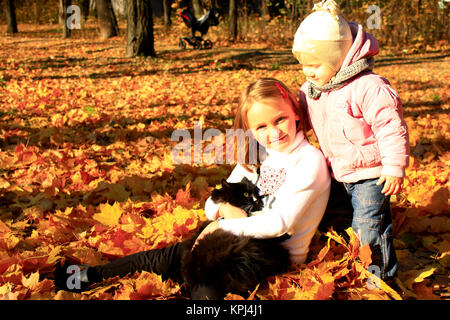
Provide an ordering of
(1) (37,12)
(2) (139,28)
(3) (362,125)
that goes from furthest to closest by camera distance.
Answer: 1. (1) (37,12)
2. (2) (139,28)
3. (3) (362,125)

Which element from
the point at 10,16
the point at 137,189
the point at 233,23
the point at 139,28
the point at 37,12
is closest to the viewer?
the point at 137,189

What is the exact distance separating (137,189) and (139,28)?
8690 mm

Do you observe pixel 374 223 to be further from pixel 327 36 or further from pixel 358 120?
pixel 327 36

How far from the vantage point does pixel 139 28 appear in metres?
11.0

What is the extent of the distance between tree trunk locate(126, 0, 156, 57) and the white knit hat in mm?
9791

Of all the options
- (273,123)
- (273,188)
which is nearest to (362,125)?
(273,123)

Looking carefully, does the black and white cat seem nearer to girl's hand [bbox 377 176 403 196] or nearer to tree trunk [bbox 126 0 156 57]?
girl's hand [bbox 377 176 403 196]

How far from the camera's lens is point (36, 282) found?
80.4 inches

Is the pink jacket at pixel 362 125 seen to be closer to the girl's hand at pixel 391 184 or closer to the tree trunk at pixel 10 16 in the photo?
the girl's hand at pixel 391 184

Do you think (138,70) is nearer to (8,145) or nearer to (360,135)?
(8,145)

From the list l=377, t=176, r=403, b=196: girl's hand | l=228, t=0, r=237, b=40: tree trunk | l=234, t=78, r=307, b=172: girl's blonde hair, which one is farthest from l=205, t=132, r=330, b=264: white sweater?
l=228, t=0, r=237, b=40: tree trunk

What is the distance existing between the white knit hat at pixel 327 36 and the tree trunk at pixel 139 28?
385 inches

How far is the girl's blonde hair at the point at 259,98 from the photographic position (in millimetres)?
1964

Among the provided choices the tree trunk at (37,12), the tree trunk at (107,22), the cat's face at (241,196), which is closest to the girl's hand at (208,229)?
the cat's face at (241,196)
